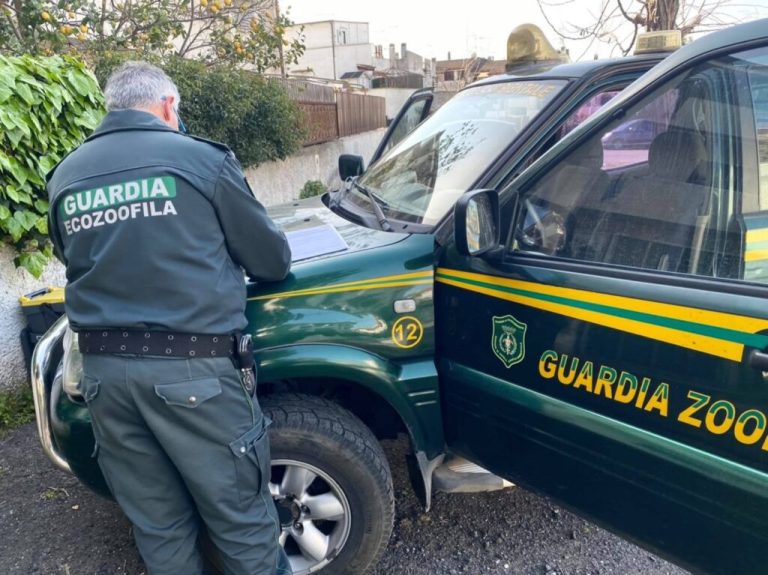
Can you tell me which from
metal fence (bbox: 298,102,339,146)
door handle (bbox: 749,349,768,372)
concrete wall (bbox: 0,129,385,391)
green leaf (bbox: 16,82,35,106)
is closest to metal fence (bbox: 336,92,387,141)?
concrete wall (bbox: 0,129,385,391)

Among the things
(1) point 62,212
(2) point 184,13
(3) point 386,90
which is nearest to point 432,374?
(1) point 62,212

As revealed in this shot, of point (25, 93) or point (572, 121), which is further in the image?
point (25, 93)

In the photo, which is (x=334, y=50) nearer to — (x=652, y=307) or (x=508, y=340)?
(x=508, y=340)

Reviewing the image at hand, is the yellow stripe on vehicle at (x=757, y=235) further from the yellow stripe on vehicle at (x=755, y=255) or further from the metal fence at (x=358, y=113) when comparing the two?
the metal fence at (x=358, y=113)

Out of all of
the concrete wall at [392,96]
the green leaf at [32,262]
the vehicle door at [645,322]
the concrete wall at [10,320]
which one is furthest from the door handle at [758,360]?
the concrete wall at [392,96]

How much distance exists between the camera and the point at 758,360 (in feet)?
5.00

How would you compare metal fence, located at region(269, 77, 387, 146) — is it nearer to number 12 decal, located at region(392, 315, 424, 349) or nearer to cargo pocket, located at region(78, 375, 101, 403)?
number 12 decal, located at region(392, 315, 424, 349)

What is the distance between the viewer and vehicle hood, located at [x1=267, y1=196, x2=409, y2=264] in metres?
2.34

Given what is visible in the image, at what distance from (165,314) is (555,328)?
1.23 m

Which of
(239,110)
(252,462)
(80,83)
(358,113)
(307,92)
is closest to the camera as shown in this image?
(252,462)

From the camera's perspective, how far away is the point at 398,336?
2268 millimetres

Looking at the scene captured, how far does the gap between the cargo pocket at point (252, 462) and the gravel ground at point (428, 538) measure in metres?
0.91

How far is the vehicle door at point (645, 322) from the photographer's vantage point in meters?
1.65

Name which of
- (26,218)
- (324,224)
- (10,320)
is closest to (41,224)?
(26,218)
